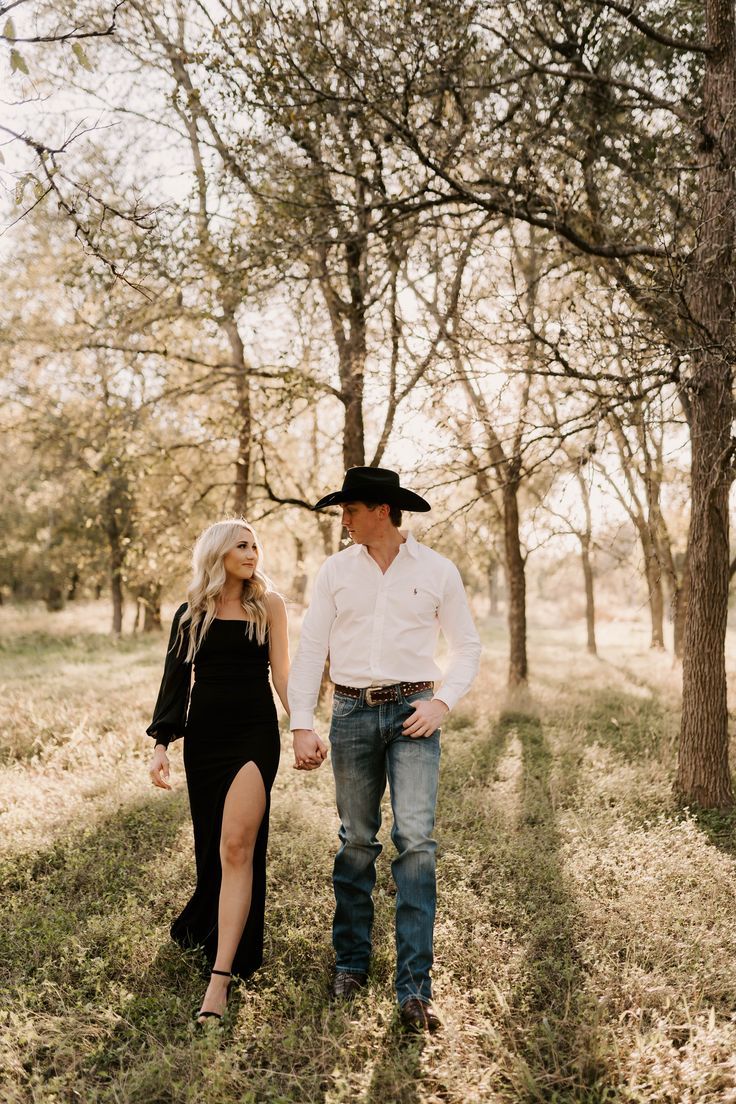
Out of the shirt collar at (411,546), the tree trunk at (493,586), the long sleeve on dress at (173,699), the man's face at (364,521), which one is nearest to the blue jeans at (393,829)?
the shirt collar at (411,546)

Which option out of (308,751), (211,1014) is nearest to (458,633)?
(308,751)

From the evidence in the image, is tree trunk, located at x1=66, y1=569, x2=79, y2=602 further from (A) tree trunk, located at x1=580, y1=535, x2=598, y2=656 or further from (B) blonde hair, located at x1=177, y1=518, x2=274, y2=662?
(B) blonde hair, located at x1=177, y1=518, x2=274, y2=662

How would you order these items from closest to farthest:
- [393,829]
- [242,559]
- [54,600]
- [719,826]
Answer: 1. [393,829]
2. [242,559]
3. [719,826]
4. [54,600]

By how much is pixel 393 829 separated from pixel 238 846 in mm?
842

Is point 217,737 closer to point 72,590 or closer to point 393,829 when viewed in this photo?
point 393,829

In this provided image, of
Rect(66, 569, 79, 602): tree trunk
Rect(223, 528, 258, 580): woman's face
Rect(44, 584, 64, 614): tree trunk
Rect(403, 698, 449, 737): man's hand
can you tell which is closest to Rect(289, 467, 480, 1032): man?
Rect(403, 698, 449, 737): man's hand

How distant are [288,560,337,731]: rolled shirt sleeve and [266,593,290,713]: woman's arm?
13.7 inches

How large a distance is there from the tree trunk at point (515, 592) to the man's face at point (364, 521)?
28.5 ft

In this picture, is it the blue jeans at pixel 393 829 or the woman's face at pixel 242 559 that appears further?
the woman's face at pixel 242 559

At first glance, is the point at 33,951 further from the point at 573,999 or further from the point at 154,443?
the point at 154,443

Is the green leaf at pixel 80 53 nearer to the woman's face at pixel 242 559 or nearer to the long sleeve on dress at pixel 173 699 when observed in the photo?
the woman's face at pixel 242 559

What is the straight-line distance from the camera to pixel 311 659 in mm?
4043

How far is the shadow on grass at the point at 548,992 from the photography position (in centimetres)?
313

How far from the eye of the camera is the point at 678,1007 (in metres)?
3.58
